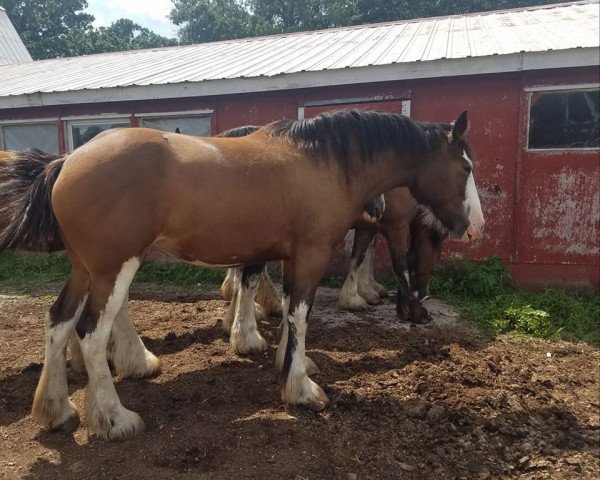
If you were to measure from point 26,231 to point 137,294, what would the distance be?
3.78 metres

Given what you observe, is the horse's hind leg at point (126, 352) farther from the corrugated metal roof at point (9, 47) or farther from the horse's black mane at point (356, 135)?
the corrugated metal roof at point (9, 47)

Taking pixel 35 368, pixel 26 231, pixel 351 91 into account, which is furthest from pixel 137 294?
pixel 351 91

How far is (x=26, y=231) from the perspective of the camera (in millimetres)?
3143

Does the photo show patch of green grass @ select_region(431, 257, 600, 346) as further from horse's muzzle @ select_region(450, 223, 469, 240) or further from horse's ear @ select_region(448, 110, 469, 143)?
horse's ear @ select_region(448, 110, 469, 143)

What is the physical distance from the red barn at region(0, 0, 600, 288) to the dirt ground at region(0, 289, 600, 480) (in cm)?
223

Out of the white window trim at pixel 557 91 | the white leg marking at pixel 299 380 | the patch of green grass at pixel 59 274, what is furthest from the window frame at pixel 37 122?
the white window trim at pixel 557 91

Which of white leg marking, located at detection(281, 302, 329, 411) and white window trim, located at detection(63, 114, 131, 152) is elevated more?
white window trim, located at detection(63, 114, 131, 152)

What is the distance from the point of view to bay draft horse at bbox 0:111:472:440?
2896mm

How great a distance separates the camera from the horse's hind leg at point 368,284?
6090mm

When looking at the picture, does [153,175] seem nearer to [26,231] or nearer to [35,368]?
[26,231]

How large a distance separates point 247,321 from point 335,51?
5.59 meters

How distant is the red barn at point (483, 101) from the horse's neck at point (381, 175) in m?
3.04

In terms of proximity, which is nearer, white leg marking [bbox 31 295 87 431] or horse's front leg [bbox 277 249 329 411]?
white leg marking [bbox 31 295 87 431]

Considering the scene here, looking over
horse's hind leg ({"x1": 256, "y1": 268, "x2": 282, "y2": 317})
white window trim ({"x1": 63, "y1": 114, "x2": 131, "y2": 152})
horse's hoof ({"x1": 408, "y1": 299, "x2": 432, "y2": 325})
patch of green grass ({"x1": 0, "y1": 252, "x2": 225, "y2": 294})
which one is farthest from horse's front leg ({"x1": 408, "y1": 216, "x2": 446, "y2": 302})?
white window trim ({"x1": 63, "y1": 114, "x2": 131, "y2": 152})
